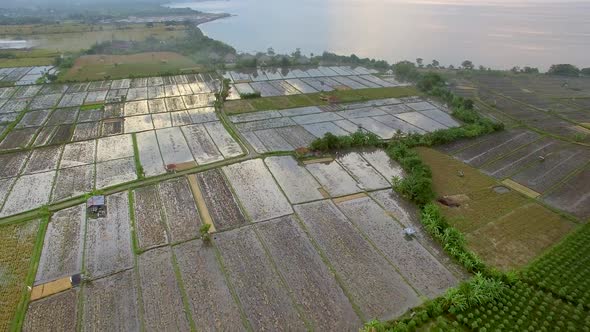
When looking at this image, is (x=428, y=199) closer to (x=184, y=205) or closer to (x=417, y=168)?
(x=417, y=168)

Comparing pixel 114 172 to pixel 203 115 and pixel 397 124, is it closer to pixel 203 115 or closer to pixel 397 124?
pixel 203 115

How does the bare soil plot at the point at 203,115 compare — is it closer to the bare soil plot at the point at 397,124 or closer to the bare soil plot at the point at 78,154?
the bare soil plot at the point at 78,154

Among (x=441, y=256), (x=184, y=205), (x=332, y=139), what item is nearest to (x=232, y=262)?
(x=184, y=205)

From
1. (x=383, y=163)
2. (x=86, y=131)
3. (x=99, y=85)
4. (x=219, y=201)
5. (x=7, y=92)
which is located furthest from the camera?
(x=99, y=85)

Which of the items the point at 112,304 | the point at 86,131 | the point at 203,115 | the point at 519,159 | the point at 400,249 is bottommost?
the point at 112,304

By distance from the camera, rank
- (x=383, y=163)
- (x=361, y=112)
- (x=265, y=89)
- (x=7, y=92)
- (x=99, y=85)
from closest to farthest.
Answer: (x=383, y=163) < (x=361, y=112) < (x=7, y=92) < (x=99, y=85) < (x=265, y=89)

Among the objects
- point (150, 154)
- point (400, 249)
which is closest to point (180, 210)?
point (150, 154)
